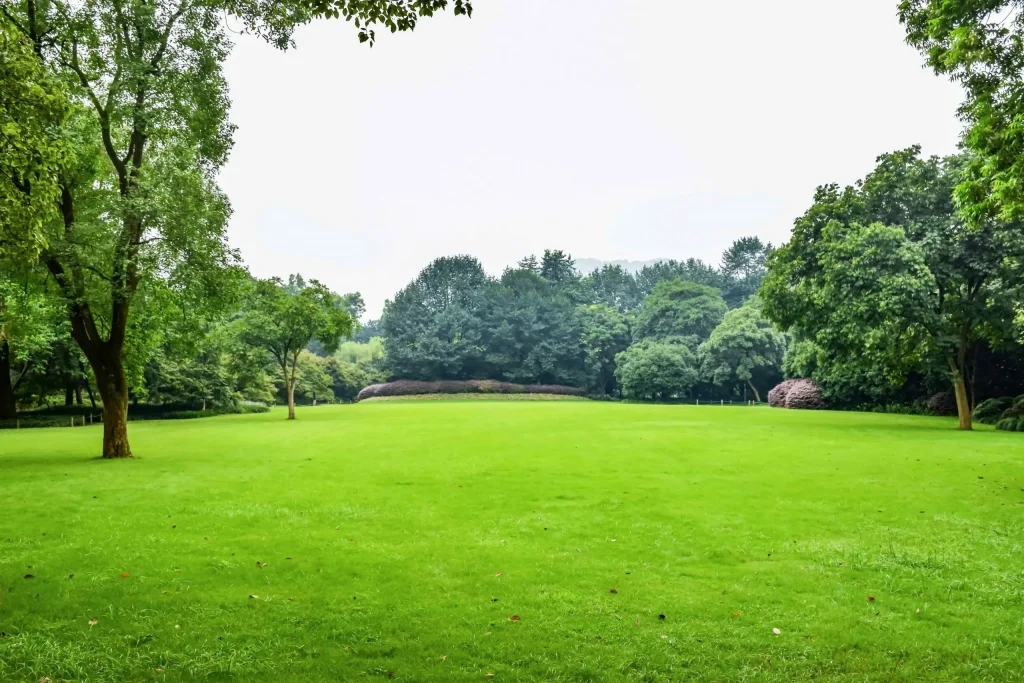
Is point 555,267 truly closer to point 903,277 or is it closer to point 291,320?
point 291,320

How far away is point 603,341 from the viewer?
72.6m

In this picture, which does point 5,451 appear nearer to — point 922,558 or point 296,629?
point 296,629

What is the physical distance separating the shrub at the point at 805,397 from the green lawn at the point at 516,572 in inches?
1136

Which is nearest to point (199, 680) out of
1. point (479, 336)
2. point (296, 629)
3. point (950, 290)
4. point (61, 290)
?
point (296, 629)

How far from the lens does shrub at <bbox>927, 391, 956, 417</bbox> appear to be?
3222 centimetres

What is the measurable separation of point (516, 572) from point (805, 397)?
3994 centimetres

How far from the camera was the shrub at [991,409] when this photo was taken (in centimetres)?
2756

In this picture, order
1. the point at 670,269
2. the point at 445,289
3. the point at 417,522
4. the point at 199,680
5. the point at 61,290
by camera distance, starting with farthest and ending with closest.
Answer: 1. the point at 670,269
2. the point at 445,289
3. the point at 61,290
4. the point at 417,522
5. the point at 199,680

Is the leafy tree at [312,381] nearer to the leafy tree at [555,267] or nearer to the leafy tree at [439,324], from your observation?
the leafy tree at [439,324]

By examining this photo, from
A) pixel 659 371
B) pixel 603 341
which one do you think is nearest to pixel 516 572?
pixel 659 371

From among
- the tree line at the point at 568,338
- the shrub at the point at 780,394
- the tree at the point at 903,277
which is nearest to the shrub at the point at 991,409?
the tree at the point at 903,277

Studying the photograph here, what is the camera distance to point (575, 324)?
73750mm

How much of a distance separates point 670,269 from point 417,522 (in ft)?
307

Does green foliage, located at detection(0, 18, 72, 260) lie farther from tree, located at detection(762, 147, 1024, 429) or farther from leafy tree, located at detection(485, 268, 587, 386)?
leafy tree, located at detection(485, 268, 587, 386)
